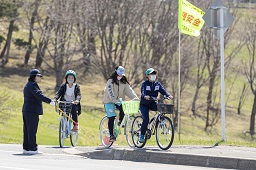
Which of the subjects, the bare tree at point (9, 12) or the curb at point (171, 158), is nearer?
the curb at point (171, 158)

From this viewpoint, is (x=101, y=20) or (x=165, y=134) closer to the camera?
(x=165, y=134)

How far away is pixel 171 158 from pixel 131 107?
9.25ft

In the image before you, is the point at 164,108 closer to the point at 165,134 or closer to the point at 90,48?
the point at 165,134

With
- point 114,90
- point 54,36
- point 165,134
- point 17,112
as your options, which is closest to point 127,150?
point 165,134

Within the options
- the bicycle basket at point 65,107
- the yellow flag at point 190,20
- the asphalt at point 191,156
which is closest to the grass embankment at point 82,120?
the yellow flag at point 190,20

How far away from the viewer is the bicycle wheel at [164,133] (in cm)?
1608

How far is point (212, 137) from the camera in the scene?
1986 inches

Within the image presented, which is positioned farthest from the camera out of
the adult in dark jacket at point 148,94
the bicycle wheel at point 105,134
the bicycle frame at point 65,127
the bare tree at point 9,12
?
the bare tree at point 9,12

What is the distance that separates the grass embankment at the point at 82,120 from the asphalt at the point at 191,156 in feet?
28.8

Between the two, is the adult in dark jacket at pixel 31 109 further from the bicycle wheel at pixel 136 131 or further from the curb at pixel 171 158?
the bicycle wheel at pixel 136 131

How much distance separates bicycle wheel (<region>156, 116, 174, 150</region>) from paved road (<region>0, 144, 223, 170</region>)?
4.07ft

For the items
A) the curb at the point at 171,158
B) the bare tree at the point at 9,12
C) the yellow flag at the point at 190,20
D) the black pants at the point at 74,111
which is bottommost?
the curb at the point at 171,158

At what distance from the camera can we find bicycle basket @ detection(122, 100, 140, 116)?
17.1 m

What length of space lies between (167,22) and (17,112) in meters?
15.1
